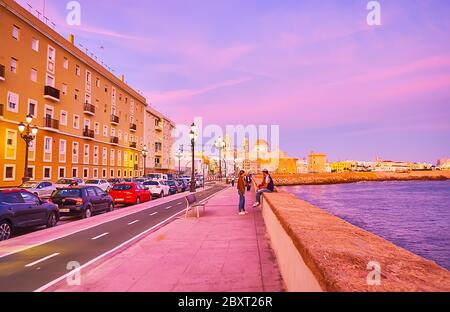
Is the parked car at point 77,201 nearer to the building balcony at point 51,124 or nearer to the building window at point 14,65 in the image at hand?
the building window at point 14,65

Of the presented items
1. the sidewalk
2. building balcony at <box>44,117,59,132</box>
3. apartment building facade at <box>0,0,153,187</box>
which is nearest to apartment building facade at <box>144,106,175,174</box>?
apartment building facade at <box>0,0,153,187</box>

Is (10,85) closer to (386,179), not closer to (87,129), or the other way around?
(87,129)

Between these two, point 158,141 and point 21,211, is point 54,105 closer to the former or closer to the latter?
point 21,211

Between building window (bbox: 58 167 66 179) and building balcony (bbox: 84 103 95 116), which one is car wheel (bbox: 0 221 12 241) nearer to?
building window (bbox: 58 167 66 179)

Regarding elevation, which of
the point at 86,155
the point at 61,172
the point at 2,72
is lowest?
the point at 61,172

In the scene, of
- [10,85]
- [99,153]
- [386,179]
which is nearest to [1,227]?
[10,85]

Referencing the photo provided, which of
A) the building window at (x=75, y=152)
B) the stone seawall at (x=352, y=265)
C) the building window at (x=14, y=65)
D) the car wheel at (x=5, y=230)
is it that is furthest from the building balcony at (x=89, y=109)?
the stone seawall at (x=352, y=265)

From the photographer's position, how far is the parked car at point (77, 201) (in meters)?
16.3

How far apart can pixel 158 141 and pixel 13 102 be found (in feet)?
152

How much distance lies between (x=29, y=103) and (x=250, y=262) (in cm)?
3368

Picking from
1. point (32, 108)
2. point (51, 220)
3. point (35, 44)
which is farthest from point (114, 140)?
point (51, 220)

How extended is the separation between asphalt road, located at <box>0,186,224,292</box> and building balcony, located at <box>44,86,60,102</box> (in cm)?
2792

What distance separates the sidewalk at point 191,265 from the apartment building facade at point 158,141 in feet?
201

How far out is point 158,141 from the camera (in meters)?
77.6
